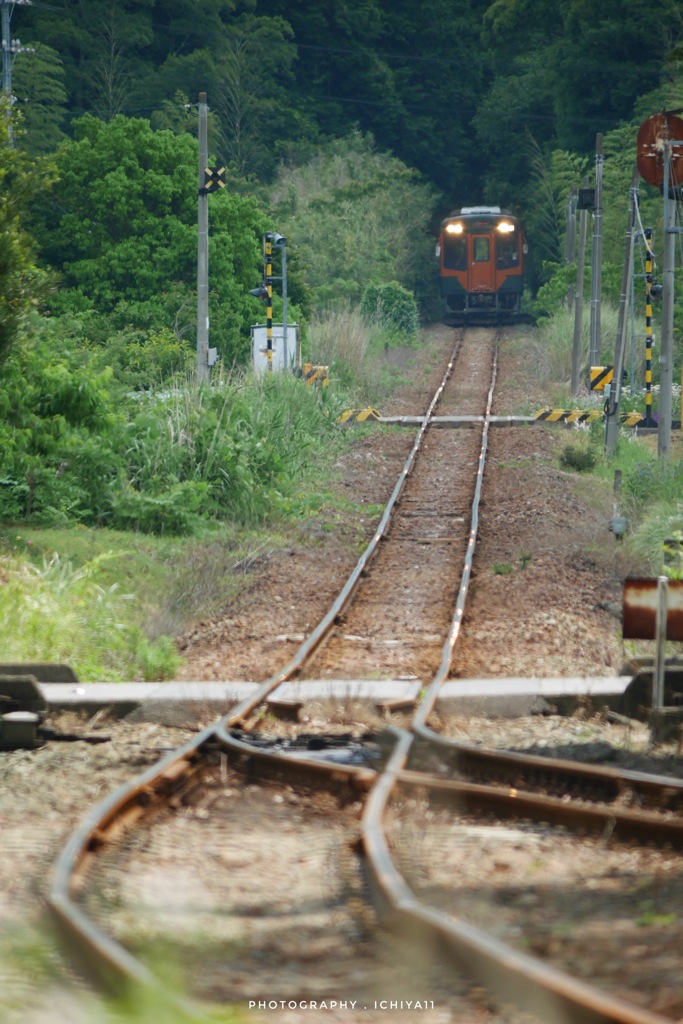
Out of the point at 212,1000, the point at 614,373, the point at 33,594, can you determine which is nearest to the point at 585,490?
the point at 614,373

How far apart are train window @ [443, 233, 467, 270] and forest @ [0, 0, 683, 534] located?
86.9 inches

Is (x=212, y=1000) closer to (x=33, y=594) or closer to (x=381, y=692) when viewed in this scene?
(x=381, y=692)

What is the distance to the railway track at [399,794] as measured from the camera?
434 centimetres

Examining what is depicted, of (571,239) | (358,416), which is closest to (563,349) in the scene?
(571,239)

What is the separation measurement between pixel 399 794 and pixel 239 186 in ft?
161

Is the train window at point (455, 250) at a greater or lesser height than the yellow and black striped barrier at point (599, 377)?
greater

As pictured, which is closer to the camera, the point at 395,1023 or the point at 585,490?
the point at 395,1023

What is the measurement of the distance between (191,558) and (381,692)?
5.88m

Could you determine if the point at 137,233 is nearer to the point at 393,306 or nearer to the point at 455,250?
the point at 393,306

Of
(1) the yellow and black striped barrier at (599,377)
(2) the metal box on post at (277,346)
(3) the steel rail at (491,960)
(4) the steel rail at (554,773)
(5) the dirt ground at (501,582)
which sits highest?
(2) the metal box on post at (277,346)

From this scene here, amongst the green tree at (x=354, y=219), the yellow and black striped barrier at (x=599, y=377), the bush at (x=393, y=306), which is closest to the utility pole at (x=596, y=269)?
the yellow and black striped barrier at (x=599, y=377)

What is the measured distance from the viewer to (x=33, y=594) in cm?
1154

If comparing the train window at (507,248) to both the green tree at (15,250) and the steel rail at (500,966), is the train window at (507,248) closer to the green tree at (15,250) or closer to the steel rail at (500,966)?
the green tree at (15,250)

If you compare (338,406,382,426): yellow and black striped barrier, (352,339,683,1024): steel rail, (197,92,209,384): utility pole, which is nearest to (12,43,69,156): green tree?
(338,406,382,426): yellow and black striped barrier
